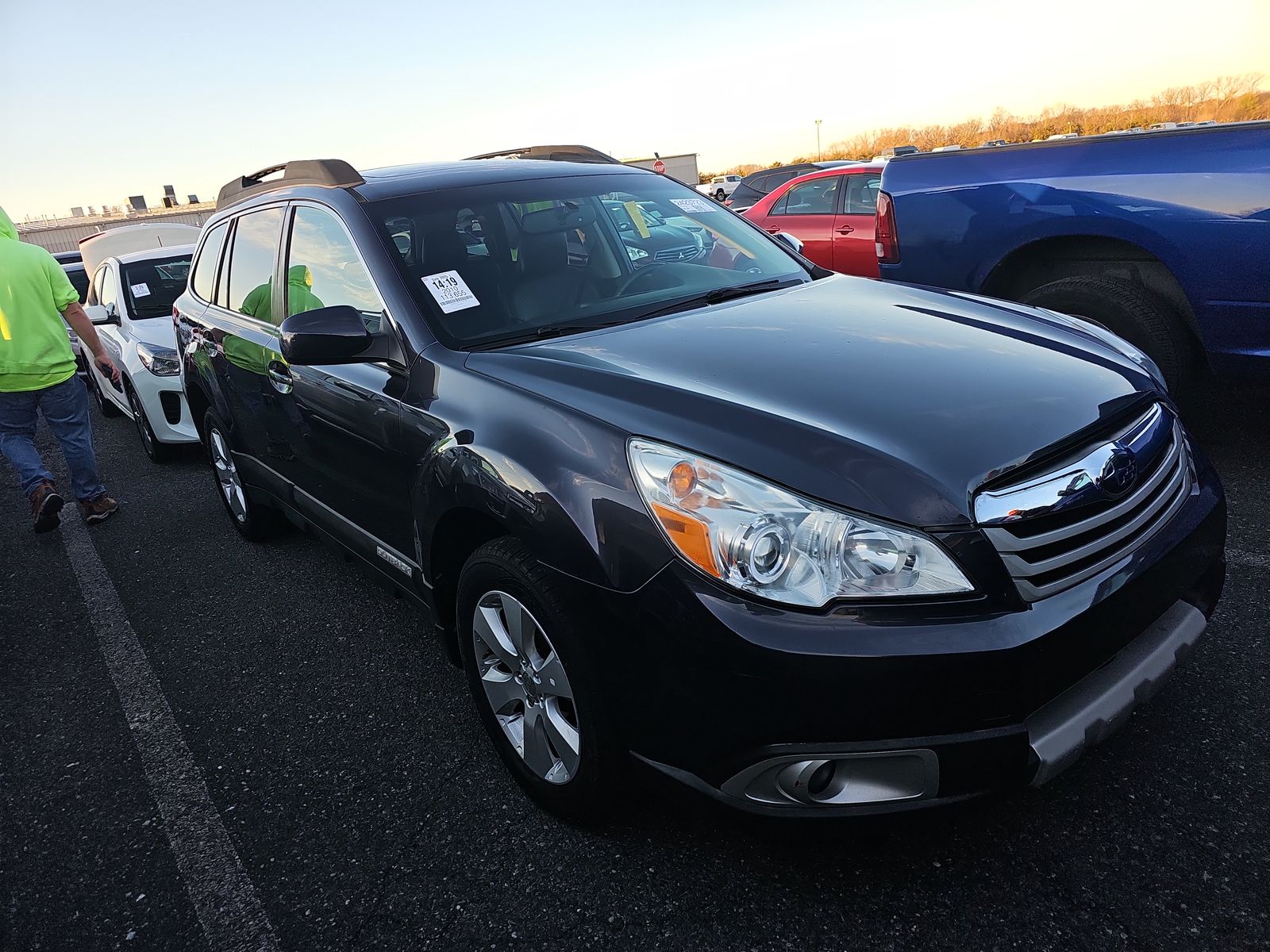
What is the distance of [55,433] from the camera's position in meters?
5.36

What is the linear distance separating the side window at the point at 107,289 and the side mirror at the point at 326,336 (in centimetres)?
560

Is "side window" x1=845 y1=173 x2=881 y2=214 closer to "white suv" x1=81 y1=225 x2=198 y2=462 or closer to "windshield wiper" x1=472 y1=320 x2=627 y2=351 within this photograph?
"white suv" x1=81 y1=225 x2=198 y2=462

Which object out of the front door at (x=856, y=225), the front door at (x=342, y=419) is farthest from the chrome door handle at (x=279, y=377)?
the front door at (x=856, y=225)

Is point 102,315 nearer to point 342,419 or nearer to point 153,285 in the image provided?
point 153,285

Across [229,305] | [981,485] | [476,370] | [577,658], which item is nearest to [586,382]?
[476,370]

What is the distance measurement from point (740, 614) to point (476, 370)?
1.06 metres

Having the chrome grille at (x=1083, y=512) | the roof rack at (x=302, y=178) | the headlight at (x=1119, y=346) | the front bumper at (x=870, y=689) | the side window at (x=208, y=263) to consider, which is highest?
the roof rack at (x=302, y=178)

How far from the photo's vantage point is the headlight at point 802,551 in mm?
1688

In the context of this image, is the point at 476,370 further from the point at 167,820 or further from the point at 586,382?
the point at 167,820

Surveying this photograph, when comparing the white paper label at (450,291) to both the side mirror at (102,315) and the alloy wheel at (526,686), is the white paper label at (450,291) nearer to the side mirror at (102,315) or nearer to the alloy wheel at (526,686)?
the alloy wheel at (526,686)

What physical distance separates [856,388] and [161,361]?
5.75 m

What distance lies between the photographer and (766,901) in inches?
78.7

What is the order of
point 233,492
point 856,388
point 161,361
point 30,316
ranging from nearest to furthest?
point 856,388 → point 233,492 → point 30,316 → point 161,361

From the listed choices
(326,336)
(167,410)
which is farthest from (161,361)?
(326,336)
